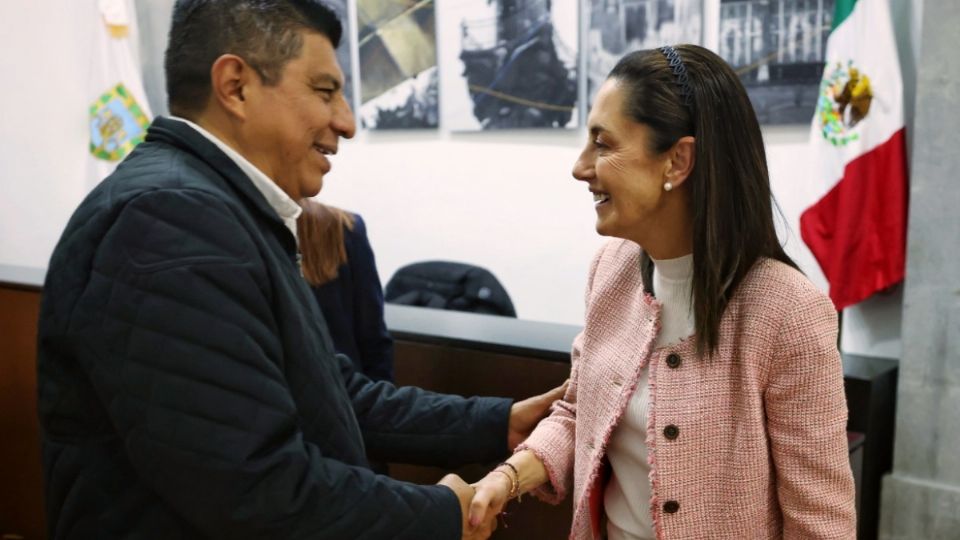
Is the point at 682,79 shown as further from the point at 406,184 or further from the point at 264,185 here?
the point at 406,184

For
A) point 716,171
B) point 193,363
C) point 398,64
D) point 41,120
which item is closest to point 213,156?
point 193,363

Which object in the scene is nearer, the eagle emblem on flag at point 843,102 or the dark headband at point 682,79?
the dark headband at point 682,79

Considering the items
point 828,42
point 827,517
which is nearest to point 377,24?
point 828,42

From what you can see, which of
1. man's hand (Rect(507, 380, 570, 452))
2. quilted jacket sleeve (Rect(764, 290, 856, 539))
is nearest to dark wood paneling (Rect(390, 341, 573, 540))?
man's hand (Rect(507, 380, 570, 452))

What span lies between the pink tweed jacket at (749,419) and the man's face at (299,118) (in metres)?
0.62

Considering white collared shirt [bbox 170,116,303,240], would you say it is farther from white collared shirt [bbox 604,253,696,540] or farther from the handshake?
white collared shirt [bbox 604,253,696,540]

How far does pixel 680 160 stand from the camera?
1.55 metres

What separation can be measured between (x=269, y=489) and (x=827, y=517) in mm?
834

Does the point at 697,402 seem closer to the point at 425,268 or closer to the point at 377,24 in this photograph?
the point at 425,268

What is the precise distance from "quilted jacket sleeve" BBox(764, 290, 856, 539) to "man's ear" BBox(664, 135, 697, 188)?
0.88 ft

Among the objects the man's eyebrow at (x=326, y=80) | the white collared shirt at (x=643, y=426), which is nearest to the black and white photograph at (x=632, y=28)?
the white collared shirt at (x=643, y=426)

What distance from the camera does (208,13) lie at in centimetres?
140

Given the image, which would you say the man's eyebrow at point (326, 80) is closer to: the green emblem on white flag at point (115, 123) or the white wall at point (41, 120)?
the green emblem on white flag at point (115, 123)

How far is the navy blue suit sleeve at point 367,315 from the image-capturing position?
254 cm
